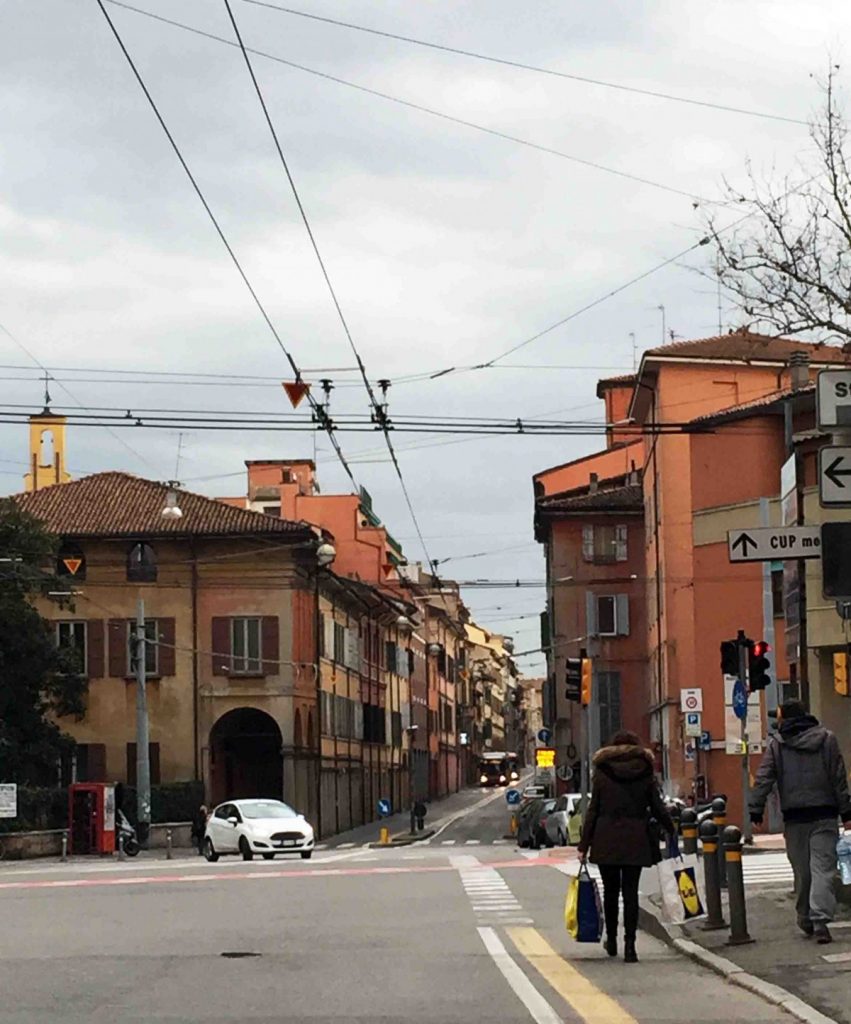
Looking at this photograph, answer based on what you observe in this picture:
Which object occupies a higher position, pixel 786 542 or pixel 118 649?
pixel 118 649

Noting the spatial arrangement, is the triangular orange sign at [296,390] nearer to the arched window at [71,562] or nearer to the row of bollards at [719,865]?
the row of bollards at [719,865]

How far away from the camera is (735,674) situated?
3020cm

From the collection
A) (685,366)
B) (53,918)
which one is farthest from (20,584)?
(53,918)

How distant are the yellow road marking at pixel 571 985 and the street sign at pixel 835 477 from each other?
3.20 metres

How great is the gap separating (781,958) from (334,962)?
128 inches

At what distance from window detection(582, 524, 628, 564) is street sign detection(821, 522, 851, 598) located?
74276mm

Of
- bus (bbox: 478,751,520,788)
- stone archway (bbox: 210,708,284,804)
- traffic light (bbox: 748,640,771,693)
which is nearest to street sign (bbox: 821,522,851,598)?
traffic light (bbox: 748,640,771,693)

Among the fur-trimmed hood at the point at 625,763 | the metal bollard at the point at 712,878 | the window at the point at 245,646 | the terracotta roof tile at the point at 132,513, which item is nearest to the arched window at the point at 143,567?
the terracotta roof tile at the point at 132,513

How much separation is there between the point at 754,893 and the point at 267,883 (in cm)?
1050

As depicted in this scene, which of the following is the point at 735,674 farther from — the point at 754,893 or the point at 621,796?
the point at 621,796

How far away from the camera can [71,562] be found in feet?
222

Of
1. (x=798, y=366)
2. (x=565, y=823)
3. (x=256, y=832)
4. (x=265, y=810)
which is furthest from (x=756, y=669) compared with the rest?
(x=565, y=823)

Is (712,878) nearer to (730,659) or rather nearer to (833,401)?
(833,401)

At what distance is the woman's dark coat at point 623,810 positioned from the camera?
14984mm
